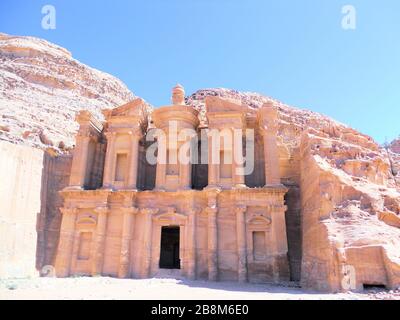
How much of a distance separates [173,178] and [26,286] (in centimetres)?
978

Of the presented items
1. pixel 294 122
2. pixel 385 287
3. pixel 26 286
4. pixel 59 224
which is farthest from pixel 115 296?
pixel 294 122

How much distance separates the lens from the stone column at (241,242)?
59.9 ft

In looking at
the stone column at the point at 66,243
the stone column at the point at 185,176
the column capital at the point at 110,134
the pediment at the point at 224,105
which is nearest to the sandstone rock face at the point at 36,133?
the stone column at the point at 66,243

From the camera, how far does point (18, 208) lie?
2002cm

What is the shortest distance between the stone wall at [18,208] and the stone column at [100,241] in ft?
12.8

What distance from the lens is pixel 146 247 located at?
1967 cm

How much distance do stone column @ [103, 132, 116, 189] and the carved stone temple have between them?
0.22 feet

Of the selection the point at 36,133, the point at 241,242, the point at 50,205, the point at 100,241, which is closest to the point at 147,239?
the point at 100,241

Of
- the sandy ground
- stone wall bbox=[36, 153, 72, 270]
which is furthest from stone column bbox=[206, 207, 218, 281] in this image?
stone wall bbox=[36, 153, 72, 270]

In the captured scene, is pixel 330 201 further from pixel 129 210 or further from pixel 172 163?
pixel 129 210

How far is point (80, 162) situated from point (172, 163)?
5.81m

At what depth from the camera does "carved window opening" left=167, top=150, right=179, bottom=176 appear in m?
21.7

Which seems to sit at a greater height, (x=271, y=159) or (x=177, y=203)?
(x=271, y=159)
